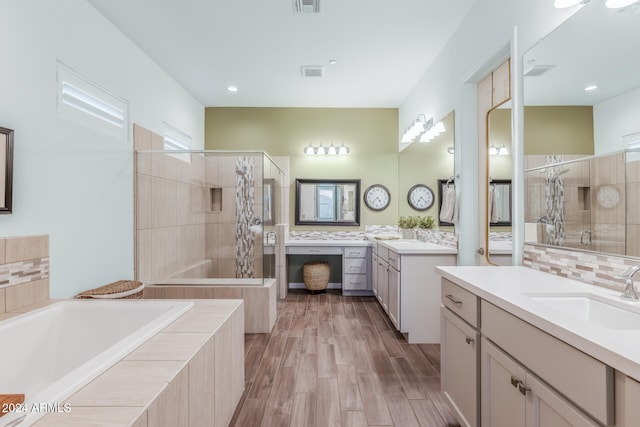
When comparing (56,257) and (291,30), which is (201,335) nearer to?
(56,257)

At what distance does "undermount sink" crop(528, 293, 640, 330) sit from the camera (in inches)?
43.9

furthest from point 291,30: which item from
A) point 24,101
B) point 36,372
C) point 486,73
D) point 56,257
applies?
point 36,372

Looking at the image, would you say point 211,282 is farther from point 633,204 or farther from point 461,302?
point 633,204

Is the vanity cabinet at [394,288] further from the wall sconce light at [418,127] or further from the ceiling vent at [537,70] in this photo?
the ceiling vent at [537,70]

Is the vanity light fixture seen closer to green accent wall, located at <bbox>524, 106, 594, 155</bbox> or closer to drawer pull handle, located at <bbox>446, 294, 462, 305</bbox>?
green accent wall, located at <bbox>524, 106, 594, 155</bbox>

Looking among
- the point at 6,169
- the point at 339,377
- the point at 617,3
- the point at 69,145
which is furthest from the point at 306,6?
the point at 339,377

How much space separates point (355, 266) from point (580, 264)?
10.1 ft

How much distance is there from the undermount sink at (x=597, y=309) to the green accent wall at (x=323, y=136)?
12.2ft

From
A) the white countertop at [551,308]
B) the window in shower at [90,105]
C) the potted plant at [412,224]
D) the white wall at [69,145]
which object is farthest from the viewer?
the potted plant at [412,224]

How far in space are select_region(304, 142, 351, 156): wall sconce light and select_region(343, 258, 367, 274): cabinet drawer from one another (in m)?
1.66

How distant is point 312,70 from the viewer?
362 centimetres

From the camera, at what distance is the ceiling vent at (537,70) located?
5.62 ft

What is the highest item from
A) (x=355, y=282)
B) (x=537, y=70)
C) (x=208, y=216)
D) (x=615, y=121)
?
(x=537, y=70)

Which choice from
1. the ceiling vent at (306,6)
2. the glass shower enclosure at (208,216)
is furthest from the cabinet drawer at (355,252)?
the ceiling vent at (306,6)
